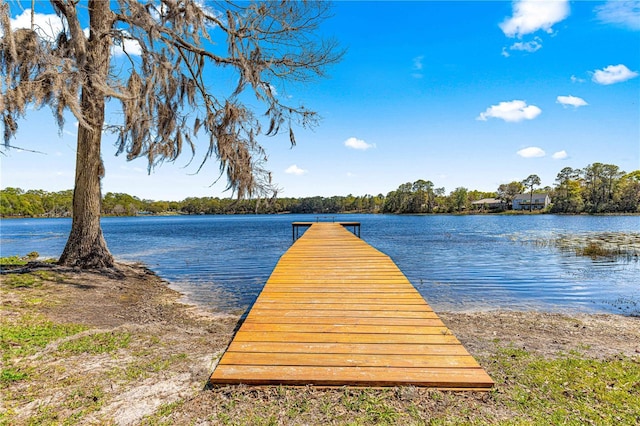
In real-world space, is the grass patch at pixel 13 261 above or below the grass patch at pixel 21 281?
below

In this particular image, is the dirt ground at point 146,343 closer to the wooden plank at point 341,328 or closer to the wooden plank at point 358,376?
the wooden plank at point 358,376

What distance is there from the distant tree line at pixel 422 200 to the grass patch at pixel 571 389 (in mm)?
28067

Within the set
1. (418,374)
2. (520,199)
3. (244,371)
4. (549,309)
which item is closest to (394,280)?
(418,374)

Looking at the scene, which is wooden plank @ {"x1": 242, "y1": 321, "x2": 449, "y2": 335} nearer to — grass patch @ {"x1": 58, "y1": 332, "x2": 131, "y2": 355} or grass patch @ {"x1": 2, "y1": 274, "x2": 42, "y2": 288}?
grass patch @ {"x1": 58, "y1": 332, "x2": 131, "y2": 355}

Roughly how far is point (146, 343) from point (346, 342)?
8.63 ft

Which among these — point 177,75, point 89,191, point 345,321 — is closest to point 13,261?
point 89,191

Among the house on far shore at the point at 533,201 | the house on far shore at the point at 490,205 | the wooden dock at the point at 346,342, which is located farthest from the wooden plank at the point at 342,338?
the house on far shore at the point at 490,205

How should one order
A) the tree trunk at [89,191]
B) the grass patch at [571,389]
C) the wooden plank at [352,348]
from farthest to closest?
the tree trunk at [89,191]
the wooden plank at [352,348]
the grass patch at [571,389]

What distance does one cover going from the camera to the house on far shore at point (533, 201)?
86.1m

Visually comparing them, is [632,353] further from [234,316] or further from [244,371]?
[234,316]

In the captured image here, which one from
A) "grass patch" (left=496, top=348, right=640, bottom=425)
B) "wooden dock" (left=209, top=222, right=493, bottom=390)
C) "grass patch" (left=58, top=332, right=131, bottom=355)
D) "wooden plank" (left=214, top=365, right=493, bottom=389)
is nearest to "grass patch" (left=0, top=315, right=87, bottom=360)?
"grass patch" (left=58, top=332, right=131, bottom=355)

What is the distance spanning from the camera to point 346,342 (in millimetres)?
3559

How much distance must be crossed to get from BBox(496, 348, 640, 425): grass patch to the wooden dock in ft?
1.37

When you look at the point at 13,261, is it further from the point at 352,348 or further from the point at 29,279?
the point at 352,348
